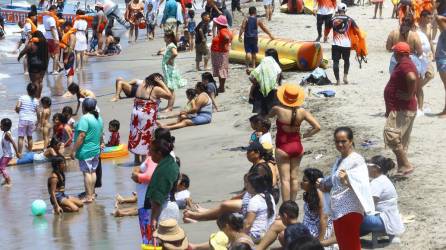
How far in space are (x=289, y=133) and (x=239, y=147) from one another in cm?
415

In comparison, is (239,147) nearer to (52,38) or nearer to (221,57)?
(221,57)

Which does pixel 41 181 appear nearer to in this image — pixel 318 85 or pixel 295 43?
pixel 318 85

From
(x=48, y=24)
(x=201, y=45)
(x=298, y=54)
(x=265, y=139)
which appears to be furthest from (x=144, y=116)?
(x=48, y=24)

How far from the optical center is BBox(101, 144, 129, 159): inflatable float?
16516 millimetres

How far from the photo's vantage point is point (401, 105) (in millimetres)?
12344

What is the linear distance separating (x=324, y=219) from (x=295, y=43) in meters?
11.9

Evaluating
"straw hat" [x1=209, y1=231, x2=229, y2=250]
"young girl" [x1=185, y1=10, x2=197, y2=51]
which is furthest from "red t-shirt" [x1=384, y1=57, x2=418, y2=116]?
"young girl" [x1=185, y1=10, x2=197, y2=51]

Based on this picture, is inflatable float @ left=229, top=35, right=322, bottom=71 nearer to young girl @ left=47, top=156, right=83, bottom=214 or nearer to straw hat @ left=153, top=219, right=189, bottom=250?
young girl @ left=47, top=156, right=83, bottom=214

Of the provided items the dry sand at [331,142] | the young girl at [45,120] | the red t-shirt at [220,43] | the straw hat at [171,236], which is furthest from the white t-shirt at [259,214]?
the red t-shirt at [220,43]

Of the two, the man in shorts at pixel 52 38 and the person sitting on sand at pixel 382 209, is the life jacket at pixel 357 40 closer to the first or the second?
the person sitting on sand at pixel 382 209

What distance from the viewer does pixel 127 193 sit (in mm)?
14102

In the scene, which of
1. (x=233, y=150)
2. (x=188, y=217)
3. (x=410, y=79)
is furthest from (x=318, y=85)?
(x=188, y=217)

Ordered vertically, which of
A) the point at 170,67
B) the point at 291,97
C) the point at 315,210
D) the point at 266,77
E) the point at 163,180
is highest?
the point at 291,97

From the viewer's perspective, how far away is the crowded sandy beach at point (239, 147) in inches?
392
